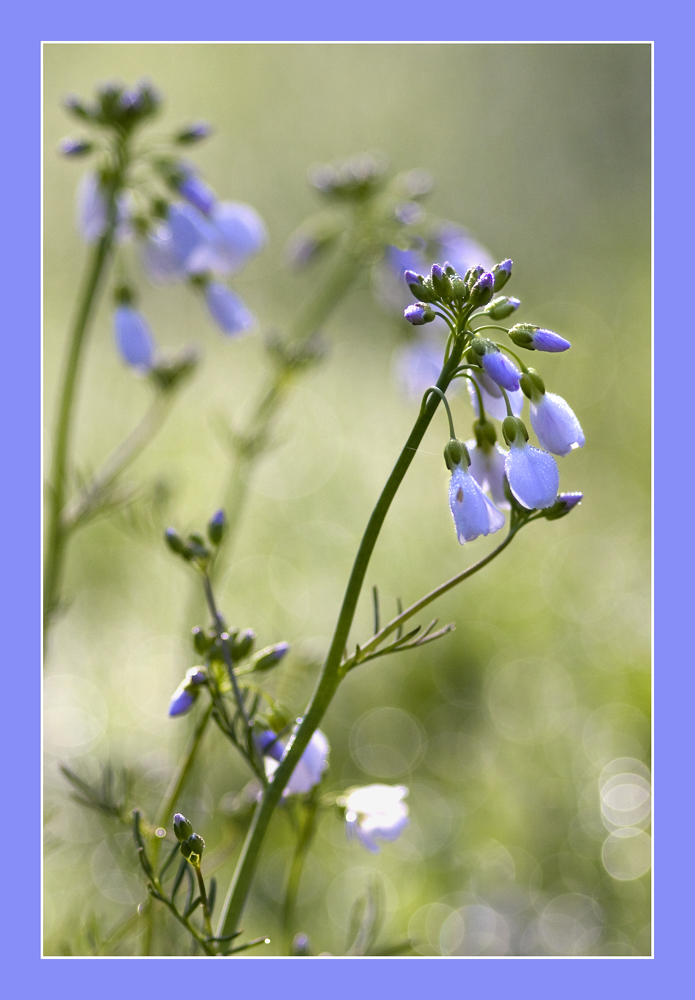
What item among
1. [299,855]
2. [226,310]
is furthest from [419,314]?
[226,310]

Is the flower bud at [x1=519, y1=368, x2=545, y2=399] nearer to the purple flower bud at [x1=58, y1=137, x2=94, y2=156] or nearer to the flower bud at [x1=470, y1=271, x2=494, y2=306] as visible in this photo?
the flower bud at [x1=470, y1=271, x2=494, y2=306]

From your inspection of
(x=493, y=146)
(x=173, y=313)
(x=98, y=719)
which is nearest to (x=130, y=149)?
(x=98, y=719)

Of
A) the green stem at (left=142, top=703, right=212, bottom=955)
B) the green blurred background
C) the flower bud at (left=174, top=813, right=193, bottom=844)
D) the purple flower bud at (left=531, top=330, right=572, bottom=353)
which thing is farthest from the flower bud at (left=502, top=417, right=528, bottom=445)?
the green blurred background

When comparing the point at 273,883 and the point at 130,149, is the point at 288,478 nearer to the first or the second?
the point at 273,883

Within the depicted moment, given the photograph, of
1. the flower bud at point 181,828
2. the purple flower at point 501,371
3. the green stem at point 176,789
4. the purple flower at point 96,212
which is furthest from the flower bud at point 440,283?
the purple flower at point 96,212

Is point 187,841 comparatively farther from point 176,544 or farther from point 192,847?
point 176,544

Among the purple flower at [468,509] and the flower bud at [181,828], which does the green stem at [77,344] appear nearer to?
the flower bud at [181,828]
